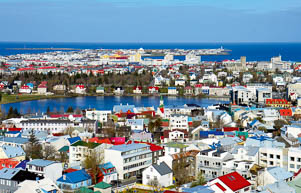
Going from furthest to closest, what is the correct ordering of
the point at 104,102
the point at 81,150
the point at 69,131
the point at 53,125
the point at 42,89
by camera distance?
the point at 42,89 < the point at 104,102 < the point at 53,125 < the point at 69,131 < the point at 81,150

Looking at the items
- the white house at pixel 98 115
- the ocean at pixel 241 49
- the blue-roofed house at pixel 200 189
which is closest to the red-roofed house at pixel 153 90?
the white house at pixel 98 115

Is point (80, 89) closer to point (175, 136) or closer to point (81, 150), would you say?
point (175, 136)

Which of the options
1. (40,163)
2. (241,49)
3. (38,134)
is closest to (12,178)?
(40,163)

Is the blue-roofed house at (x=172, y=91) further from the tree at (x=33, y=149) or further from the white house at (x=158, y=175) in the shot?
the white house at (x=158, y=175)

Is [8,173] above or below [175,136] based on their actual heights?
above

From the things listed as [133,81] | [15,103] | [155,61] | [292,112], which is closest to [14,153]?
[292,112]

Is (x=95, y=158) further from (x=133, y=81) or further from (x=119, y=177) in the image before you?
(x=133, y=81)

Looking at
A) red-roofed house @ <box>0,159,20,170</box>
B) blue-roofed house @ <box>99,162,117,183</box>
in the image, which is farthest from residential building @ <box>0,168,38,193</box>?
blue-roofed house @ <box>99,162,117,183</box>
